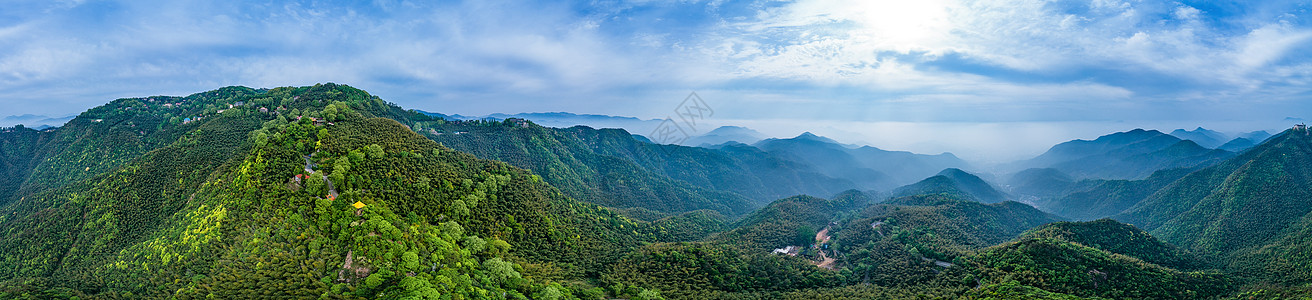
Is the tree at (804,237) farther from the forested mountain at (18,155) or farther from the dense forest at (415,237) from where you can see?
the forested mountain at (18,155)

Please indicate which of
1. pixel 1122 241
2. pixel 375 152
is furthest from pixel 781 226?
pixel 375 152

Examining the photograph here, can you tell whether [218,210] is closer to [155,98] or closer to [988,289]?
[988,289]

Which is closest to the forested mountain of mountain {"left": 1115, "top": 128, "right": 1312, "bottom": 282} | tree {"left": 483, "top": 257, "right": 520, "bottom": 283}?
tree {"left": 483, "top": 257, "right": 520, "bottom": 283}

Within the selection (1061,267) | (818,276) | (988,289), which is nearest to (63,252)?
(818,276)

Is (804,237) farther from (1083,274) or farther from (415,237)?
(415,237)

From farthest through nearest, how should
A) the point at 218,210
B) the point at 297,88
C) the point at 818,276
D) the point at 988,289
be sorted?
the point at 297,88
the point at 818,276
the point at 988,289
the point at 218,210
